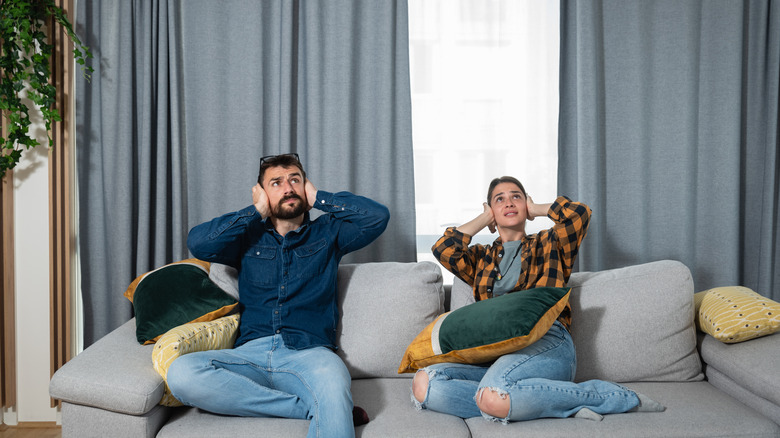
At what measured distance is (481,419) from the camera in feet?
5.94

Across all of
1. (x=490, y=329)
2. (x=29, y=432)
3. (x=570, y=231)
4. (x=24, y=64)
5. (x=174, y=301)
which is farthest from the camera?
(x=29, y=432)

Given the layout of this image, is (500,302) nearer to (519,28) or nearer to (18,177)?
(519,28)

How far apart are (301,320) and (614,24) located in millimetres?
2080

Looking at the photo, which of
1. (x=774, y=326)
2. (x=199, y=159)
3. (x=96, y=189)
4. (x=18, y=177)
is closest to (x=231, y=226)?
(x=199, y=159)

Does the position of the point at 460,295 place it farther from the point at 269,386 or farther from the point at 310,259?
the point at 269,386

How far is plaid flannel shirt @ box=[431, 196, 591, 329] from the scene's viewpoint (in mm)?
2180

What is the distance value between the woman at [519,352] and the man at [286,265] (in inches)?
14.1

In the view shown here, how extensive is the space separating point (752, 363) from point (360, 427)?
1.33m

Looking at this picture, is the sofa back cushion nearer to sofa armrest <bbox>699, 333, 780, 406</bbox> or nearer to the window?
sofa armrest <bbox>699, 333, 780, 406</bbox>

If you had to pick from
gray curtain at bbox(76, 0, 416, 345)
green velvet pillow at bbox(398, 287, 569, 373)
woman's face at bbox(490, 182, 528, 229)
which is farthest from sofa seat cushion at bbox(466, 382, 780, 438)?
gray curtain at bbox(76, 0, 416, 345)

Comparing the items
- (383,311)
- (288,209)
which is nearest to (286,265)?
(288,209)

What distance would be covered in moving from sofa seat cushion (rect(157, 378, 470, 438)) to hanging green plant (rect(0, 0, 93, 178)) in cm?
154

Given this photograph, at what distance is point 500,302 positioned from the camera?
6.29ft

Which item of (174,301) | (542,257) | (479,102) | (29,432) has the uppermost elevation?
(479,102)
